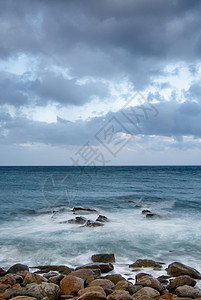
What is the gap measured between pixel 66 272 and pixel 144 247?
415cm

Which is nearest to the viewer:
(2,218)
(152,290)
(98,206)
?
(152,290)

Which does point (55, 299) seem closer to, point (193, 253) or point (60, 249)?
point (60, 249)

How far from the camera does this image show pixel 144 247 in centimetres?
1133

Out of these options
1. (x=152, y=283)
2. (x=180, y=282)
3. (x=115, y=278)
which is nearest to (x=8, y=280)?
(x=115, y=278)

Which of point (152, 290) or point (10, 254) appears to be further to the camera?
point (10, 254)

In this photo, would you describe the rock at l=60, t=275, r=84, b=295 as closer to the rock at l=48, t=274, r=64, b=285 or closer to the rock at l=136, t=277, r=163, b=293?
the rock at l=48, t=274, r=64, b=285

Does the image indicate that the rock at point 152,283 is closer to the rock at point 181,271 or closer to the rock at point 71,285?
the rock at point 181,271

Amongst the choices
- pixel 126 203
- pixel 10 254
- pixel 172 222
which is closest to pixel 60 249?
pixel 10 254

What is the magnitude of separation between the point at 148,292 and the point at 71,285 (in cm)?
197

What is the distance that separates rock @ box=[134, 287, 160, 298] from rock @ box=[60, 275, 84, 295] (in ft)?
4.91

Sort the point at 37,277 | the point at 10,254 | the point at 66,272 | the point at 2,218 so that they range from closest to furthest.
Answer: the point at 37,277 → the point at 66,272 → the point at 10,254 → the point at 2,218

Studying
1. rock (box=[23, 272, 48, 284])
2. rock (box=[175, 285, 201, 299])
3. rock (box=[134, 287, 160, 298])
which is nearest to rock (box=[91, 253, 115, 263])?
rock (box=[23, 272, 48, 284])

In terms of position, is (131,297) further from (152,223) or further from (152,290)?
(152,223)

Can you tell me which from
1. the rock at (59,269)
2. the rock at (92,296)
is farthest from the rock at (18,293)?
the rock at (59,269)
